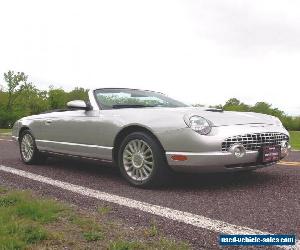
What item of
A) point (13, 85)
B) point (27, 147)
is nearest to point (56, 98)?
point (13, 85)

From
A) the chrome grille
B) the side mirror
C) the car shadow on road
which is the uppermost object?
the side mirror

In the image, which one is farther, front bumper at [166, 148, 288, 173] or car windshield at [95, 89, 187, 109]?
car windshield at [95, 89, 187, 109]

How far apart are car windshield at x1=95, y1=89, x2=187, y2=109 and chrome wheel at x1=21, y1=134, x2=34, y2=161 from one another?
1836 millimetres

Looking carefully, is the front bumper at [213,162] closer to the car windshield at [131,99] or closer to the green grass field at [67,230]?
the green grass field at [67,230]

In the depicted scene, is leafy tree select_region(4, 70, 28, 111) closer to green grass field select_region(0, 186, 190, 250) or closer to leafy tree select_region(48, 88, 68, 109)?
leafy tree select_region(48, 88, 68, 109)

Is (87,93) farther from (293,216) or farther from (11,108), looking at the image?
(11,108)

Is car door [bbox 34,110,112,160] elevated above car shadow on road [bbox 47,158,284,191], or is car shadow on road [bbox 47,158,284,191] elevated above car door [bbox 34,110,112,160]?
car door [bbox 34,110,112,160]

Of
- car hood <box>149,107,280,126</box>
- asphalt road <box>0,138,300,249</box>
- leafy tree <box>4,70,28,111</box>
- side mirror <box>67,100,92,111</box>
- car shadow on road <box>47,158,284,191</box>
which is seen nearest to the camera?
asphalt road <box>0,138,300,249</box>

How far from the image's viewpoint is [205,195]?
4.57 meters

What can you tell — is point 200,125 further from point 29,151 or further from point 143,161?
point 29,151

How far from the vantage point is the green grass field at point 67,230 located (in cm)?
291

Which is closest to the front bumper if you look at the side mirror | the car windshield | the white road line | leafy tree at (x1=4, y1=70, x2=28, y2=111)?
the white road line

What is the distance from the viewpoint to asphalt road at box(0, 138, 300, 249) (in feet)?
11.1

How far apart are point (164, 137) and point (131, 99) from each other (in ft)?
4.39
